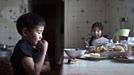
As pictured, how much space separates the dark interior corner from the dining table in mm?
3581

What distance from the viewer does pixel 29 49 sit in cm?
125

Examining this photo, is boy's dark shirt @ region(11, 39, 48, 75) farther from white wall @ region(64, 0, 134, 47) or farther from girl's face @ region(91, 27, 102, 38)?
white wall @ region(64, 0, 134, 47)

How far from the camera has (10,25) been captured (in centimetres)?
345

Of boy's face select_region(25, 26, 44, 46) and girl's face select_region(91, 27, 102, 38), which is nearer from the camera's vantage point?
boy's face select_region(25, 26, 44, 46)

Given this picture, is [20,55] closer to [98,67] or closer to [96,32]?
[98,67]

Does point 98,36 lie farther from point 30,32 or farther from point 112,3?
point 30,32

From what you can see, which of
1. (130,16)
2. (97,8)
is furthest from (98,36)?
(97,8)

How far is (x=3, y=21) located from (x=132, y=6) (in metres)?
1.70

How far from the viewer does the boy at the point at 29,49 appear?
1.21m

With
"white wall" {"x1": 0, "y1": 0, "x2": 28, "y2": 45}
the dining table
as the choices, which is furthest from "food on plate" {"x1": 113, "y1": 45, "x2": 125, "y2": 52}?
"white wall" {"x1": 0, "y1": 0, "x2": 28, "y2": 45}

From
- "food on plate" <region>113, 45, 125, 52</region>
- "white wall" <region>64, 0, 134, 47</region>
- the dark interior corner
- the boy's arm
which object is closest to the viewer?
the boy's arm

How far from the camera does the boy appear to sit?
1.21 meters

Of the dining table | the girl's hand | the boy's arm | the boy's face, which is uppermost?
the boy's face

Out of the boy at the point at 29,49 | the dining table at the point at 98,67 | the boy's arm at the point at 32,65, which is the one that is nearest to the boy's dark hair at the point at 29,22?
the boy at the point at 29,49
